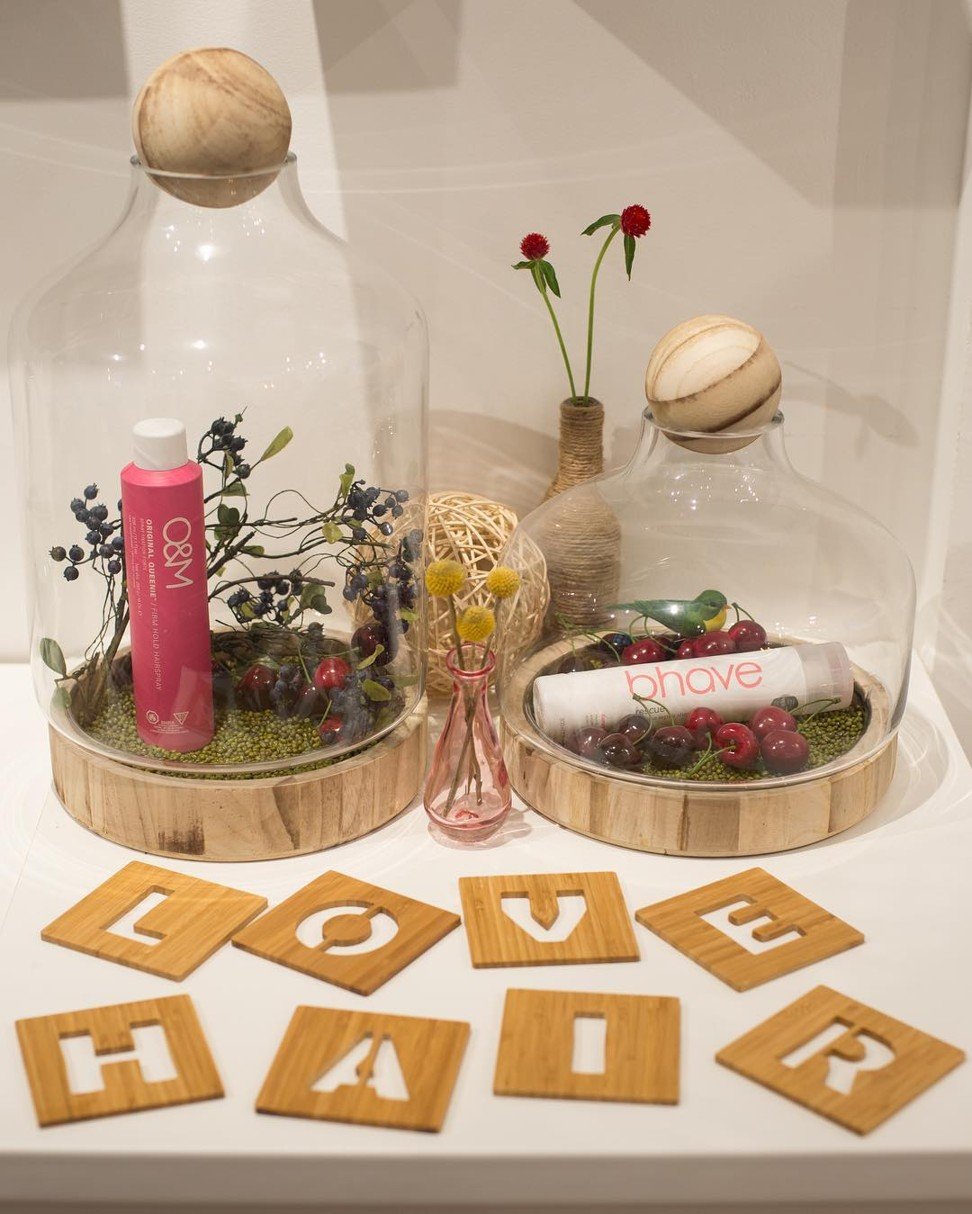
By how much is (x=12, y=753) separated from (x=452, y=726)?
35 centimetres

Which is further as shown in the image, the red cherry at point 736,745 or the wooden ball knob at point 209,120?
the red cherry at point 736,745

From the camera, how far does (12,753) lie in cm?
106

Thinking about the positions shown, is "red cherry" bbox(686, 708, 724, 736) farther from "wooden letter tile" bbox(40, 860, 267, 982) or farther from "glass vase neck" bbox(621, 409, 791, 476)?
"wooden letter tile" bbox(40, 860, 267, 982)

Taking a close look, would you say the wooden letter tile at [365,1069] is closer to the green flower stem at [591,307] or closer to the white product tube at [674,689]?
the white product tube at [674,689]

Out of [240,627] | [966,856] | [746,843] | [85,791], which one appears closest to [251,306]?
[240,627]

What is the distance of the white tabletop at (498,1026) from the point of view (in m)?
0.68

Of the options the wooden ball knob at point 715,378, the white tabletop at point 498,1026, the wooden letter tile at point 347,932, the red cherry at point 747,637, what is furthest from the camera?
the red cherry at point 747,637

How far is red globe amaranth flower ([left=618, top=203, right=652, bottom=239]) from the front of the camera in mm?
998

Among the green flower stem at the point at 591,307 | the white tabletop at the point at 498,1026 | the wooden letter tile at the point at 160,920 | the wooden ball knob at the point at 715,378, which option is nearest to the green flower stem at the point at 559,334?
the green flower stem at the point at 591,307

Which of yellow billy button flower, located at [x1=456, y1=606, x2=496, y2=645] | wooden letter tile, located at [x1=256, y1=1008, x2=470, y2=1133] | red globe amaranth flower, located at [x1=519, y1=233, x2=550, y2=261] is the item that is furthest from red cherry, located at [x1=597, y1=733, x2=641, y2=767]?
red globe amaranth flower, located at [x1=519, y1=233, x2=550, y2=261]

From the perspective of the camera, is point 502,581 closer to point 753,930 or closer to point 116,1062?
point 753,930

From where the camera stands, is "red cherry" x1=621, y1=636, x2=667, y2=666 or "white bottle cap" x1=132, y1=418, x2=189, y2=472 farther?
"red cherry" x1=621, y1=636, x2=667, y2=666

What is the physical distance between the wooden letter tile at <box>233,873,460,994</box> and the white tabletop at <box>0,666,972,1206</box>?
1 centimetres

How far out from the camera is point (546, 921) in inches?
33.4
